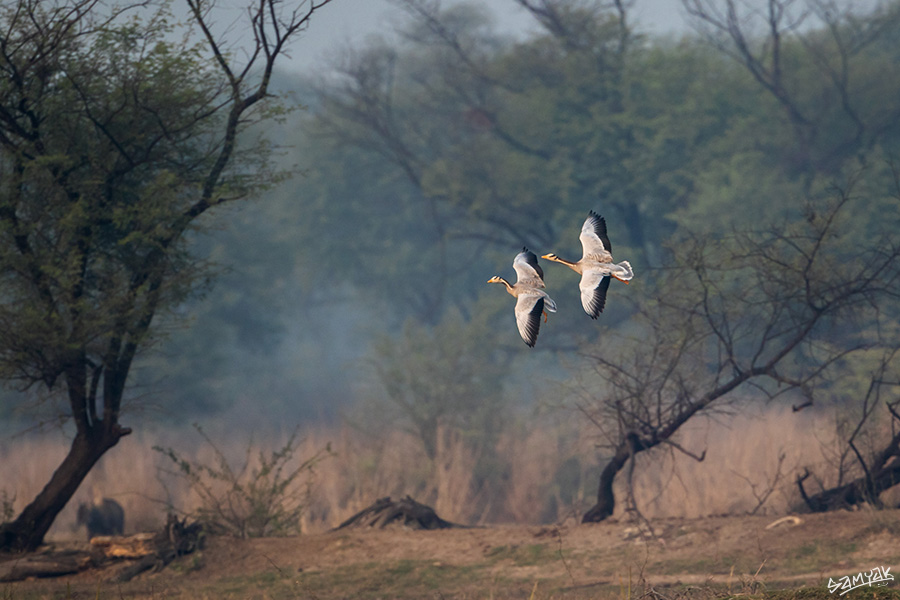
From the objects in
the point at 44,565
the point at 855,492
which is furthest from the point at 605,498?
the point at 44,565

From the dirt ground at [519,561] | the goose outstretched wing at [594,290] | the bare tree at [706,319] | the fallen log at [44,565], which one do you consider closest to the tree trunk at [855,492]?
the dirt ground at [519,561]

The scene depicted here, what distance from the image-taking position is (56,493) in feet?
30.8

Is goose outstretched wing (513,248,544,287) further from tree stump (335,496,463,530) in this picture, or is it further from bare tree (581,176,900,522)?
tree stump (335,496,463,530)

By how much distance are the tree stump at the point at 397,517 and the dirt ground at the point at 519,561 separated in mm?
357

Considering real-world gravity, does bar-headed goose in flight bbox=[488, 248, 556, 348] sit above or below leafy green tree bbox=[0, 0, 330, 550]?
below

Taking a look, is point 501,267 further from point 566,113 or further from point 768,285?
point 768,285

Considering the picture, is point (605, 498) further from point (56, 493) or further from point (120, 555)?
point (56, 493)

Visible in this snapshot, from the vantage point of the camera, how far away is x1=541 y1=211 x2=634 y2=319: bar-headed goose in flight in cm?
477

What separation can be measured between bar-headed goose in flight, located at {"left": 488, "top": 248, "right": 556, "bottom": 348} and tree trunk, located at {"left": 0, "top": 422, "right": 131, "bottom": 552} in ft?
19.6

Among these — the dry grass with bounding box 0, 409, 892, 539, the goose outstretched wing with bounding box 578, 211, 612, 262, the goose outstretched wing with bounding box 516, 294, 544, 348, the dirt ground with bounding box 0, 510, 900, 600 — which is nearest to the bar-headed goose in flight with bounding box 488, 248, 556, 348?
the goose outstretched wing with bounding box 516, 294, 544, 348

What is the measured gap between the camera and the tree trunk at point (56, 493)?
30.5 ft

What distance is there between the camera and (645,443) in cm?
959

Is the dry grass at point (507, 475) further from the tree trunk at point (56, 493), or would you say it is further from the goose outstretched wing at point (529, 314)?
the goose outstretched wing at point (529, 314)

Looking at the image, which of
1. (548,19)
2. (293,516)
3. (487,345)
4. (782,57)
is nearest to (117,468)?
(293,516)
